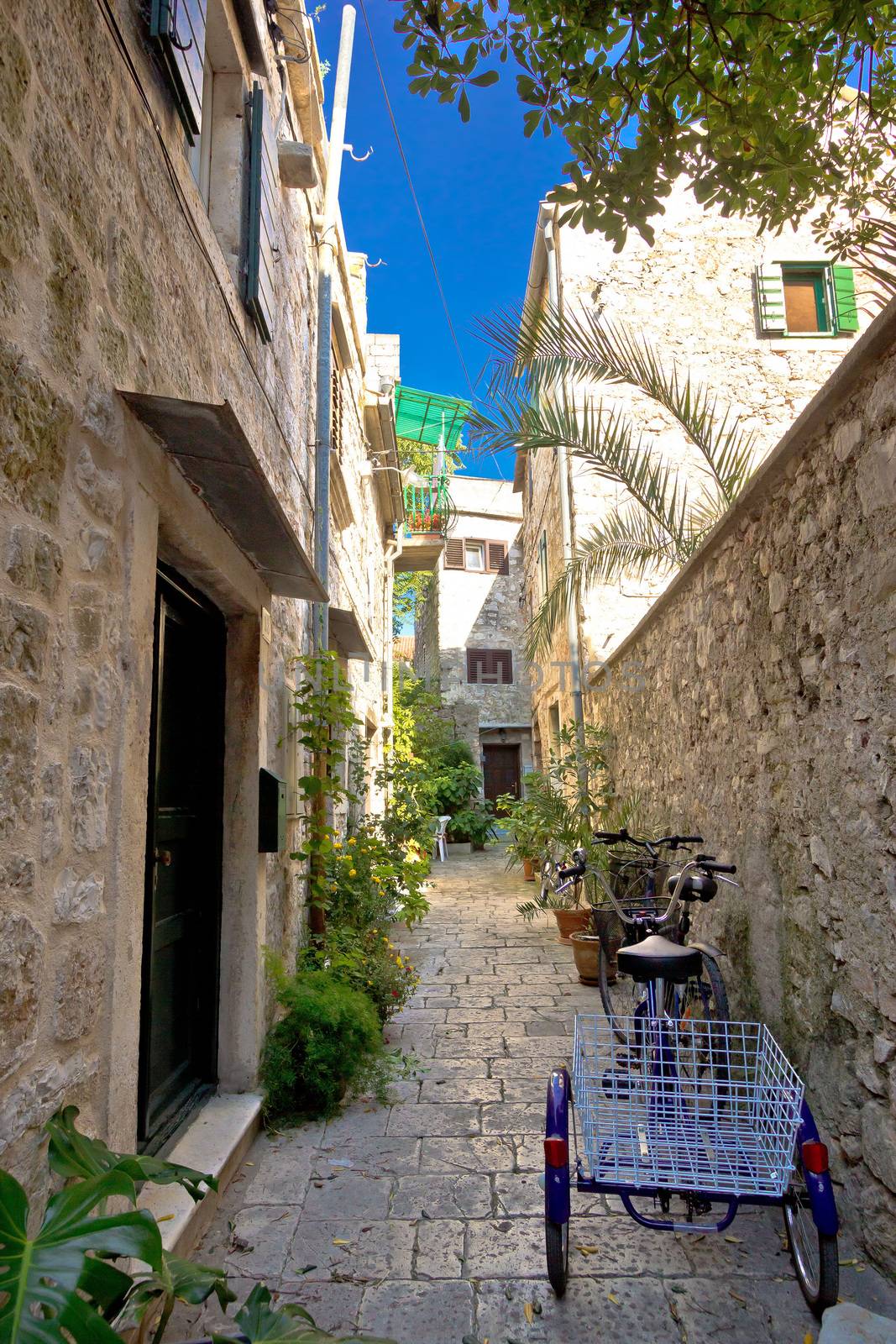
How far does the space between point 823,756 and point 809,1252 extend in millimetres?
1348

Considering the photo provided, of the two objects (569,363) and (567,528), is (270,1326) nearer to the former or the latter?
(569,363)

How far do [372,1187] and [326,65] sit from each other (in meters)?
7.15

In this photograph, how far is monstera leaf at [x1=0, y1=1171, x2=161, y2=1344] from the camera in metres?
1.03

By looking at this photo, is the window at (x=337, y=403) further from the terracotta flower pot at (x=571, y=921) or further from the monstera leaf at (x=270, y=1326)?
the monstera leaf at (x=270, y=1326)

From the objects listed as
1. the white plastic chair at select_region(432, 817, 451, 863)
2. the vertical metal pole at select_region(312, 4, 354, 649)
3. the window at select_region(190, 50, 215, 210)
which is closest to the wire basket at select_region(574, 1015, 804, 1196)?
the vertical metal pole at select_region(312, 4, 354, 649)

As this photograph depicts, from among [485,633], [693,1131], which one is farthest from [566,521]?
[485,633]

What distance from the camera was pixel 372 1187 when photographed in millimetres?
2750

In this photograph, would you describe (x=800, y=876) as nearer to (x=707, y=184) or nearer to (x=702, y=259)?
(x=707, y=184)

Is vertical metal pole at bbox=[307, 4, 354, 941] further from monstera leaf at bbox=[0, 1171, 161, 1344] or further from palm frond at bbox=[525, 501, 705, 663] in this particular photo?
monstera leaf at bbox=[0, 1171, 161, 1344]

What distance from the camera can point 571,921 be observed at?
21.8ft

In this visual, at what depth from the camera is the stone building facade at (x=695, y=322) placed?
820 centimetres

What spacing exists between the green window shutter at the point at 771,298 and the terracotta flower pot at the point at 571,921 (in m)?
6.03

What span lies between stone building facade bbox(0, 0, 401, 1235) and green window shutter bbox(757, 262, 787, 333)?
5.59 meters

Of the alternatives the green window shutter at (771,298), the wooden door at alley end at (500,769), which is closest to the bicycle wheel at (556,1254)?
the green window shutter at (771,298)
